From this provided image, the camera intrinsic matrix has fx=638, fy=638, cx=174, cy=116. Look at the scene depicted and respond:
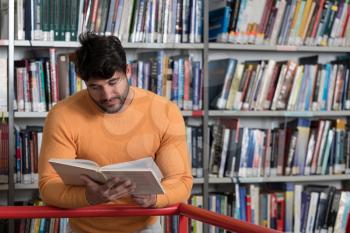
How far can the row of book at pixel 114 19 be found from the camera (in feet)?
10.0

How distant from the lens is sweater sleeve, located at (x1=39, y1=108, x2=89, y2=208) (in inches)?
72.6

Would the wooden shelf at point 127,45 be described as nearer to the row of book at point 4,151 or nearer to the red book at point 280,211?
the row of book at point 4,151

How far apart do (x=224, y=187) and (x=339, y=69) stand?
3.10 ft

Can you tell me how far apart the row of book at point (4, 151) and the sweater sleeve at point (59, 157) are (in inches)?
42.3

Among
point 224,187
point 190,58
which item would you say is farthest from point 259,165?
point 190,58

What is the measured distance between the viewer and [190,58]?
3352mm

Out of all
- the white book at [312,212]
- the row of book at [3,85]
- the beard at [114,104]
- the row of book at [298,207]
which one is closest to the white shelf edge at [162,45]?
the row of book at [3,85]

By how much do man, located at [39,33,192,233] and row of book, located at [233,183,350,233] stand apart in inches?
57.5

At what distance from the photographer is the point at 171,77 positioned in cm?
331

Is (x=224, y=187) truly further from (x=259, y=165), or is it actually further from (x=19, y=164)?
(x=19, y=164)

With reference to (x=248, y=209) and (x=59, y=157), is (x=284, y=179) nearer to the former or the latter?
(x=248, y=209)

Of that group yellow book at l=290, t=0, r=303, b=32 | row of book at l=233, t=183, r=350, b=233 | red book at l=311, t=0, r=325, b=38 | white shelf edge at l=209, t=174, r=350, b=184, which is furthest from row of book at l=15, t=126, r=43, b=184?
red book at l=311, t=0, r=325, b=38

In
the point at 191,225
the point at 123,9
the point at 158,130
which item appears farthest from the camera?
the point at 123,9

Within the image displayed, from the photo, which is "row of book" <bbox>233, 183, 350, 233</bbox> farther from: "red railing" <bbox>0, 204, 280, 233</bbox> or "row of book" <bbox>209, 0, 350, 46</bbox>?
"red railing" <bbox>0, 204, 280, 233</bbox>
